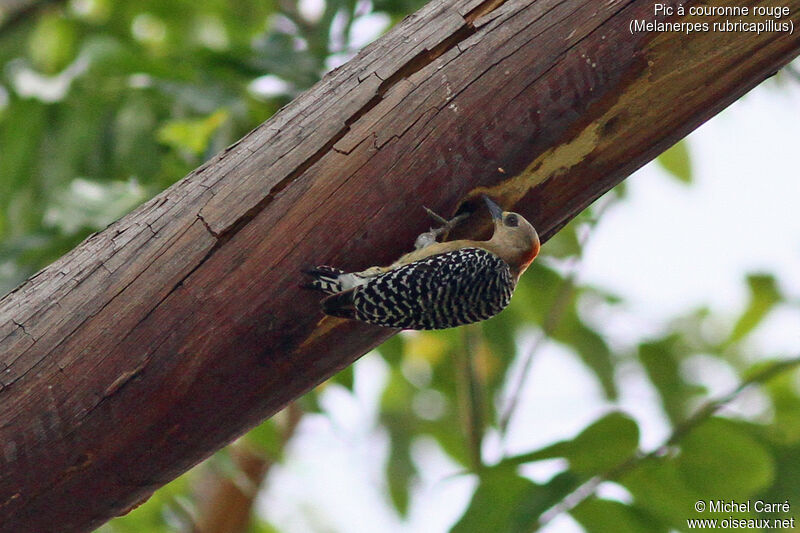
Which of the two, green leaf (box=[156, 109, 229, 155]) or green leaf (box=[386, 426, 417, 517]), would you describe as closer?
green leaf (box=[156, 109, 229, 155])

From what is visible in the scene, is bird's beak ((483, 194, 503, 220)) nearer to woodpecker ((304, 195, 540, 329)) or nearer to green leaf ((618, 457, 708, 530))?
woodpecker ((304, 195, 540, 329))

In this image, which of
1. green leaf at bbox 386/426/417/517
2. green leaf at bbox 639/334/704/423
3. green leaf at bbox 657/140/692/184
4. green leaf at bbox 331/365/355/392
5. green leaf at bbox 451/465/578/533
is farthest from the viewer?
green leaf at bbox 386/426/417/517

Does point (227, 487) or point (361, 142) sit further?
point (227, 487)

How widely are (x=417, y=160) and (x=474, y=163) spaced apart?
175mm

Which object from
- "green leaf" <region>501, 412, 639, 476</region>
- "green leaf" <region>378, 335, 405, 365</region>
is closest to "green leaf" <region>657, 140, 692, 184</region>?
"green leaf" <region>378, 335, 405, 365</region>

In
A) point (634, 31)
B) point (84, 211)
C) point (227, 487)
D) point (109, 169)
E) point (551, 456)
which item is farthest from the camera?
point (227, 487)

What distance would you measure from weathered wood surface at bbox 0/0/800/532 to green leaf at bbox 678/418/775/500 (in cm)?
147

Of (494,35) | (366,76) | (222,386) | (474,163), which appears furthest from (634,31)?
(222,386)

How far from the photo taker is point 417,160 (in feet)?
8.45

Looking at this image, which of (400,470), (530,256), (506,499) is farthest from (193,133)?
(400,470)

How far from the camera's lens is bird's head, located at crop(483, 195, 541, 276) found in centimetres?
262

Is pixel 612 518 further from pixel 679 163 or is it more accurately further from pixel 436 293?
pixel 679 163

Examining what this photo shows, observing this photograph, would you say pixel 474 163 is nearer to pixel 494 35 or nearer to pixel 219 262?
pixel 494 35

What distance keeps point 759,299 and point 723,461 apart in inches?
102
